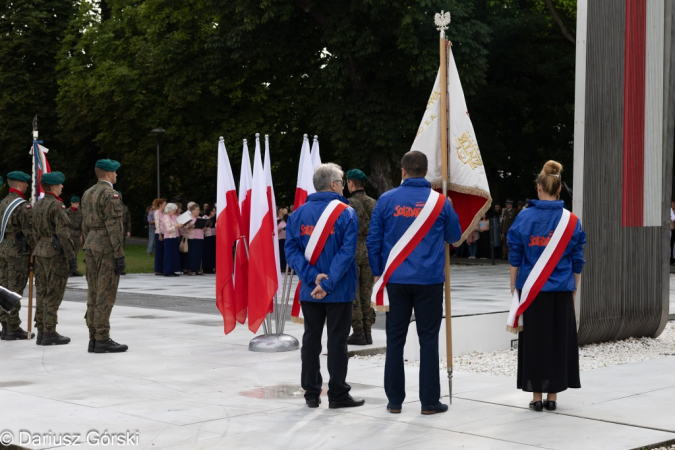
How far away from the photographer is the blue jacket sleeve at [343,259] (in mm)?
7660

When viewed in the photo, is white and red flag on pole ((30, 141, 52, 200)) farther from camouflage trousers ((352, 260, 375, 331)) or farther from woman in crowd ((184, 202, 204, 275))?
woman in crowd ((184, 202, 204, 275))

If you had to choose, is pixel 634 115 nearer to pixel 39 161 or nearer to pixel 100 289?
pixel 100 289

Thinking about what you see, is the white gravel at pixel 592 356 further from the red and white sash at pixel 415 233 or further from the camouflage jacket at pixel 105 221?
the camouflage jacket at pixel 105 221

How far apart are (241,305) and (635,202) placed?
4.56m

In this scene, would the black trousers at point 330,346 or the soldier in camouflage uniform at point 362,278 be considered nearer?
the black trousers at point 330,346

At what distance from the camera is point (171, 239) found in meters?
25.2

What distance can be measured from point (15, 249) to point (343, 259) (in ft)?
19.9

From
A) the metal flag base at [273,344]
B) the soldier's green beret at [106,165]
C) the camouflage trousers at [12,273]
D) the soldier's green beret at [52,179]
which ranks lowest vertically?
the metal flag base at [273,344]

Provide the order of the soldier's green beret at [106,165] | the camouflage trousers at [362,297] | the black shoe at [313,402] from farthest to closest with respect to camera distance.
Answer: the camouflage trousers at [362,297], the soldier's green beret at [106,165], the black shoe at [313,402]

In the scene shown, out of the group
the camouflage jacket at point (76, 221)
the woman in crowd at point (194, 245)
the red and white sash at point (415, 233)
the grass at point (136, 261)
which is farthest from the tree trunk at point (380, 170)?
the red and white sash at point (415, 233)

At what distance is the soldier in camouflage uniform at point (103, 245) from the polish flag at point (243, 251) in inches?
50.1

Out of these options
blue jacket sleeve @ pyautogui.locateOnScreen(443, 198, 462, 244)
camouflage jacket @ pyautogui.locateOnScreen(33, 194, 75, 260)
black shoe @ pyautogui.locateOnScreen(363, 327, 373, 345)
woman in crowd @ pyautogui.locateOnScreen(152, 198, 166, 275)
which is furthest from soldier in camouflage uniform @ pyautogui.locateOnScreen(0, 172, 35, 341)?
woman in crowd @ pyautogui.locateOnScreen(152, 198, 166, 275)

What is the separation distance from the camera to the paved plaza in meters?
6.68

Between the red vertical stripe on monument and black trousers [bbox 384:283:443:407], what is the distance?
4702mm
